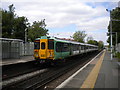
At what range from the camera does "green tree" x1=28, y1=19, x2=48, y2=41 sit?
159 feet

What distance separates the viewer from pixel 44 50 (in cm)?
1513

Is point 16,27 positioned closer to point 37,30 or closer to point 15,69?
point 37,30

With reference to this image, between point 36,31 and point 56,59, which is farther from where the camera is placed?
point 36,31

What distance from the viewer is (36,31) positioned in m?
48.9

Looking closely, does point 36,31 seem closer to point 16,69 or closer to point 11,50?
point 11,50

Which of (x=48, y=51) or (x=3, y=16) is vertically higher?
(x=3, y=16)

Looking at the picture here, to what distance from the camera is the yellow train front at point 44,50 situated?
14.9 metres

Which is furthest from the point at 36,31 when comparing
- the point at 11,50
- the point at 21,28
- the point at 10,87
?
the point at 10,87

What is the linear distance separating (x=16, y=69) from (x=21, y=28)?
2822 centimetres

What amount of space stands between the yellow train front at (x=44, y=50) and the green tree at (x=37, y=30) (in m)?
32.8

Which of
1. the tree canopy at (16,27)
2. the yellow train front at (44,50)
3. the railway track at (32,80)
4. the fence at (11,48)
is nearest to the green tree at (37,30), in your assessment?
the tree canopy at (16,27)

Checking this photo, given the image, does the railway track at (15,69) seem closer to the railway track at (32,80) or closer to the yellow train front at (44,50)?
the railway track at (32,80)

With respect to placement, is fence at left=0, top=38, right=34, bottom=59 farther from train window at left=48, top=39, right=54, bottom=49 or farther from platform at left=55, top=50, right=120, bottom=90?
platform at left=55, top=50, right=120, bottom=90

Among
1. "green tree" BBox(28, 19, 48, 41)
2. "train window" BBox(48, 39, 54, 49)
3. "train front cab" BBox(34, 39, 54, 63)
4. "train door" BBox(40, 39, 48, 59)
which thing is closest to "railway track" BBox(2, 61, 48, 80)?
"train front cab" BBox(34, 39, 54, 63)
